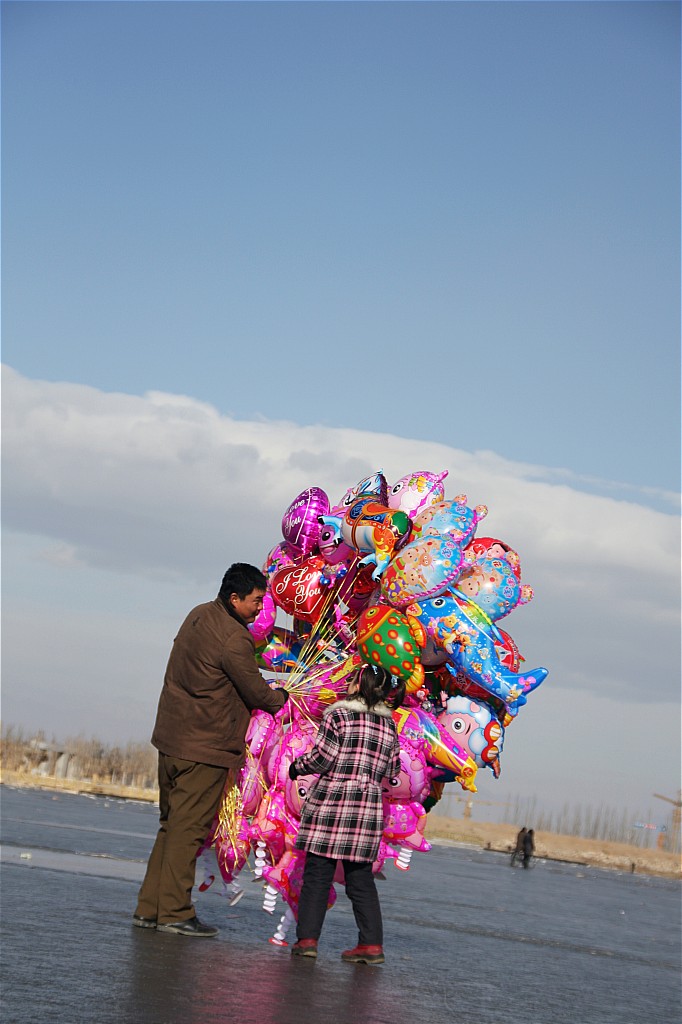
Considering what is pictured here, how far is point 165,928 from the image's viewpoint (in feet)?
20.2

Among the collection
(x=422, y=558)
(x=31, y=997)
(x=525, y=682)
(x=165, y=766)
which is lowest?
(x=31, y=997)

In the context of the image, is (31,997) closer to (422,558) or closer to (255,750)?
(255,750)

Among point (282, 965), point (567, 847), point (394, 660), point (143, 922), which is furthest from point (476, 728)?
point (567, 847)

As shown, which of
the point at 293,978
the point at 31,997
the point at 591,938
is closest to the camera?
the point at 31,997

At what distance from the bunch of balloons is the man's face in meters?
0.63

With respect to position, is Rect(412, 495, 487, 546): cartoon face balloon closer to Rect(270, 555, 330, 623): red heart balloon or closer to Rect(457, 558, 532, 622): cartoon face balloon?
Rect(457, 558, 532, 622): cartoon face balloon

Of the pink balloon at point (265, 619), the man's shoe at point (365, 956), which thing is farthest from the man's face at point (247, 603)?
the man's shoe at point (365, 956)

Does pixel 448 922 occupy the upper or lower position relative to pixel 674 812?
lower

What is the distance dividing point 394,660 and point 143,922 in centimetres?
194

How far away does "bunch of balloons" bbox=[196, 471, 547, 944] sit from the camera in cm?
668

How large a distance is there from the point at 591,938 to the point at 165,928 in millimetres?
5585

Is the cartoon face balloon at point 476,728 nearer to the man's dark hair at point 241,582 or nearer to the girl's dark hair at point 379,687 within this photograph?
the girl's dark hair at point 379,687

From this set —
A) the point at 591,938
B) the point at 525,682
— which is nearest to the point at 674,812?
the point at 591,938

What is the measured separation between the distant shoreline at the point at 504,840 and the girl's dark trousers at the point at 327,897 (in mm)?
28048
